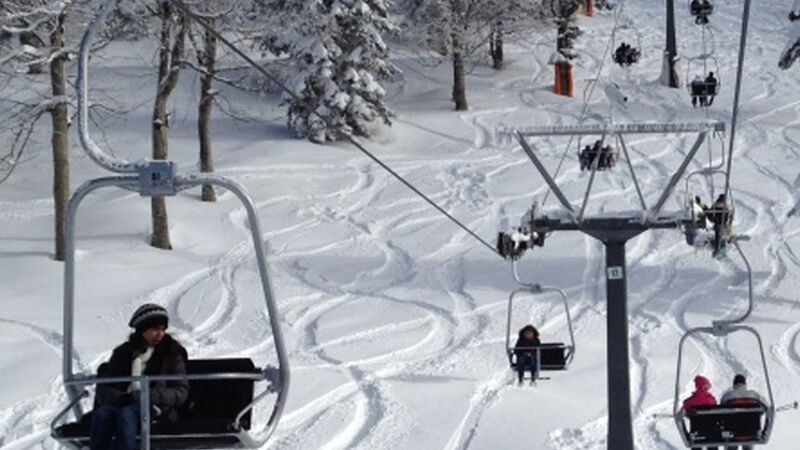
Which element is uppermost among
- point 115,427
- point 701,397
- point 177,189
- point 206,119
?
point 177,189

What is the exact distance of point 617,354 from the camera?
54.6ft

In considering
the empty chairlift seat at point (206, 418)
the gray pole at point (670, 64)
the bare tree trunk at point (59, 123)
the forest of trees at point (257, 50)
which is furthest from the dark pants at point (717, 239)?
the gray pole at point (670, 64)

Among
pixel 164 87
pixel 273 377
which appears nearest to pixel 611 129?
pixel 273 377

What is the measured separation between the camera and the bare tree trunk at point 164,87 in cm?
2398

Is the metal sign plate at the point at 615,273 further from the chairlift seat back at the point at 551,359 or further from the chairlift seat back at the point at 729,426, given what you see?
the chairlift seat back at the point at 729,426

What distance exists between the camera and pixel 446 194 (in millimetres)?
29484

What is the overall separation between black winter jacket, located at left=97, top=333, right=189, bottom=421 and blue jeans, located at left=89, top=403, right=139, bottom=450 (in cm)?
9

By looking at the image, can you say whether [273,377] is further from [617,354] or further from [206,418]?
[617,354]

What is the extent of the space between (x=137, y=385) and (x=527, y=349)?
26.1 ft

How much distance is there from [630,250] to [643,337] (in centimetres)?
483

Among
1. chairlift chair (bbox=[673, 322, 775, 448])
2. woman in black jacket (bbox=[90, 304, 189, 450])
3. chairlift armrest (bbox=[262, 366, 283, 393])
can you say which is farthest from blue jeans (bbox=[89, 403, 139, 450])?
chairlift chair (bbox=[673, 322, 775, 448])

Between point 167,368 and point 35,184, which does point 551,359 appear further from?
point 35,184

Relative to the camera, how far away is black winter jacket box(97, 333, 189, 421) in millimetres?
8617

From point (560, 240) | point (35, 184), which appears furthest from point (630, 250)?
point (35, 184)
